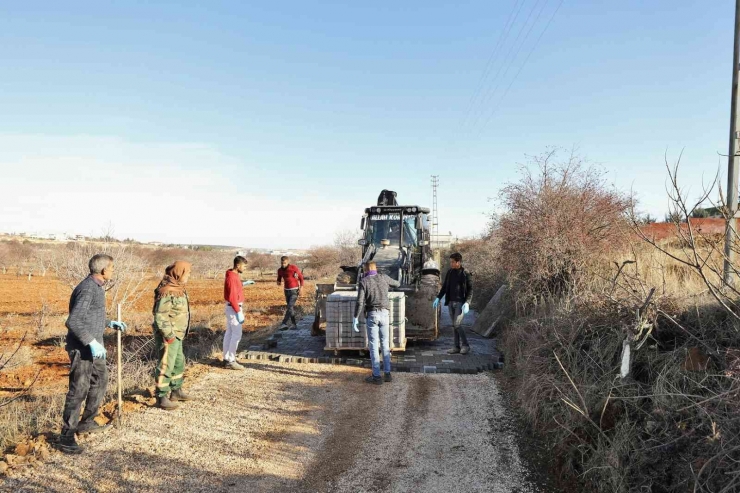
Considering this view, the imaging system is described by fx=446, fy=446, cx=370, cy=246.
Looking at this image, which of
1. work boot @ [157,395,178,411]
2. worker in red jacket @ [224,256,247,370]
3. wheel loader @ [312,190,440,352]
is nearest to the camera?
work boot @ [157,395,178,411]

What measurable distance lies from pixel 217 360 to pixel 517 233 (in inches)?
259

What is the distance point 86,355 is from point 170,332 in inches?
41.0

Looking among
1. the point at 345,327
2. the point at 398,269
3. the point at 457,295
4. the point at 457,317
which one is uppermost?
the point at 398,269

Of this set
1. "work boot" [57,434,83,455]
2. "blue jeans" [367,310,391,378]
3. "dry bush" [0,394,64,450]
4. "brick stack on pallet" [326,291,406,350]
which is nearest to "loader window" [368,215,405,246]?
"brick stack on pallet" [326,291,406,350]

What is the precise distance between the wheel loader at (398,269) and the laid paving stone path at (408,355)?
0.27m

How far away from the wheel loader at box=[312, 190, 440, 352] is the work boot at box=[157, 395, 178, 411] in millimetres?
2949

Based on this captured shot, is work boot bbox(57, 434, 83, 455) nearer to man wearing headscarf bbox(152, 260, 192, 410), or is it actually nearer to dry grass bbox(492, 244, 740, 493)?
man wearing headscarf bbox(152, 260, 192, 410)

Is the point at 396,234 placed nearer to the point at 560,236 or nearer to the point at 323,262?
the point at 560,236

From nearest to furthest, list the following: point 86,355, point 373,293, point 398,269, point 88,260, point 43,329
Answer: point 86,355 < point 373,293 < point 398,269 < point 88,260 < point 43,329

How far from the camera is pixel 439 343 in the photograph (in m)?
9.44

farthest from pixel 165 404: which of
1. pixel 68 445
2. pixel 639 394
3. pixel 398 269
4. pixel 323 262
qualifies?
pixel 323 262

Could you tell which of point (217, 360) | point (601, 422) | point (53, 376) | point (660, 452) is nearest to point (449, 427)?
point (601, 422)

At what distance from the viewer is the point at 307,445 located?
467 cm

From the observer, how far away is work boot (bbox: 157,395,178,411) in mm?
5535
